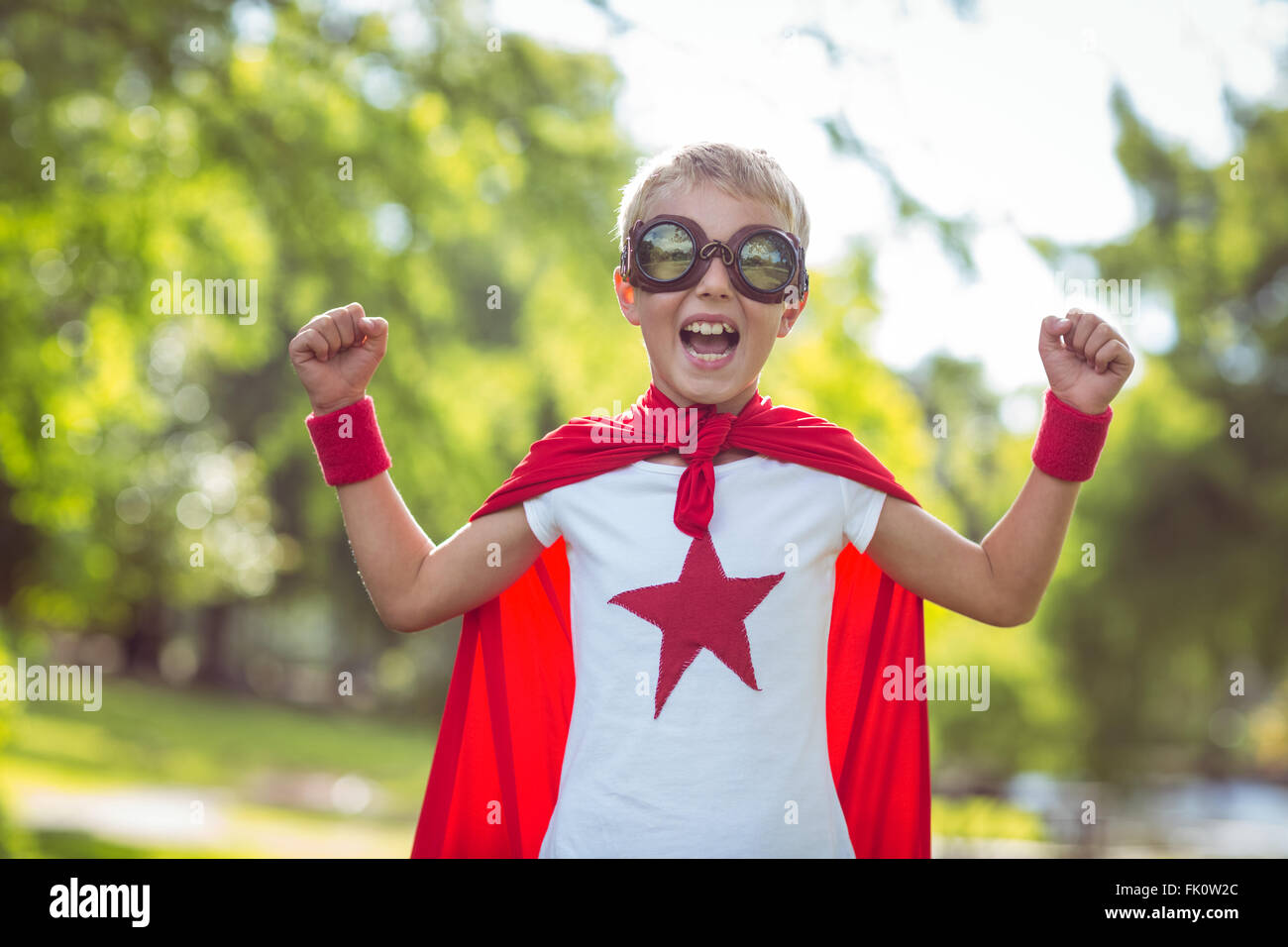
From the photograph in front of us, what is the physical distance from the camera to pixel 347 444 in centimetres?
217

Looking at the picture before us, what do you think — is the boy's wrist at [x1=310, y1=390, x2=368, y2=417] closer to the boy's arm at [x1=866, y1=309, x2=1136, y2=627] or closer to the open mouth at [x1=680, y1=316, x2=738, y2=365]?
the open mouth at [x1=680, y1=316, x2=738, y2=365]

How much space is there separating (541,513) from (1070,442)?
975 mm

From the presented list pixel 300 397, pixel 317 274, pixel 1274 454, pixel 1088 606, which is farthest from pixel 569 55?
pixel 1274 454

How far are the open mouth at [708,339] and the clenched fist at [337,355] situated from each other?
21.7 inches

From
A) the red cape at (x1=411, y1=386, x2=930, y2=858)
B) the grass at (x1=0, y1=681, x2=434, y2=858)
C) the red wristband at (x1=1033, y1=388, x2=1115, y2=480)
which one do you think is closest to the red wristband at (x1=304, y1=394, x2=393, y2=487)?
the red cape at (x1=411, y1=386, x2=930, y2=858)

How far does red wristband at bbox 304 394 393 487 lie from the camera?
2.17 m

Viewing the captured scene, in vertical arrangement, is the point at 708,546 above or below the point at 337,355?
below

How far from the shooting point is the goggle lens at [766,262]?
6.99 feet

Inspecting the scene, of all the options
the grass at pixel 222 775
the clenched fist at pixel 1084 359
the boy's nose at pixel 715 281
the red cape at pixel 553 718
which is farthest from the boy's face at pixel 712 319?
the grass at pixel 222 775

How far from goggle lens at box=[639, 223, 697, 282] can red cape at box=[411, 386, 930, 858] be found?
0.28m

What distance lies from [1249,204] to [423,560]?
811 cm

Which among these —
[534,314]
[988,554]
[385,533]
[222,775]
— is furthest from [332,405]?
[222,775]

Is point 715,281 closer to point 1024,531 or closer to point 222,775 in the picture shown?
point 1024,531

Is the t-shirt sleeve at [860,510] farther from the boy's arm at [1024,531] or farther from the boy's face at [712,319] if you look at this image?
the boy's face at [712,319]
